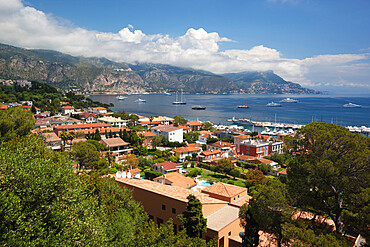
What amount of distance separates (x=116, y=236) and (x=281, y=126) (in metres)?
76.7

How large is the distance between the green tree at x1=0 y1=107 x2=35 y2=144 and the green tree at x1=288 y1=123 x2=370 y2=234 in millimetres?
14356

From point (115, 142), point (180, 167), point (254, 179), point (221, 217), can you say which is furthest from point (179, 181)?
point (115, 142)

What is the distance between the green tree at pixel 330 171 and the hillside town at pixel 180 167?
0.91 metres

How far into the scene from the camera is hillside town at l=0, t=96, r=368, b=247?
1154 cm

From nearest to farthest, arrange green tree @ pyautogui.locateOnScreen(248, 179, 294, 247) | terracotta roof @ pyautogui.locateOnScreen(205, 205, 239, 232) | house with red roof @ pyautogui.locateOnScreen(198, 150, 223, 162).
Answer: green tree @ pyautogui.locateOnScreen(248, 179, 294, 247), terracotta roof @ pyautogui.locateOnScreen(205, 205, 239, 232), house with red roof @ pyautogui.locateOnScreen(198, 150, 223, 162)

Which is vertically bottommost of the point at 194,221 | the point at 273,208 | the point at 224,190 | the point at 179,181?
the point at 179,181

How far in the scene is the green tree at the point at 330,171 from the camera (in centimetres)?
750

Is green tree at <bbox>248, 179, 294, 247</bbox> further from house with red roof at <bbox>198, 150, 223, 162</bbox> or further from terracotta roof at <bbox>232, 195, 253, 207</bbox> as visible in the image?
house with red roof at <bbox>198, 150, 223, 162</bbox>

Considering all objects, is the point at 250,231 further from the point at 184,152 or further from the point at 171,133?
the point at 171,133

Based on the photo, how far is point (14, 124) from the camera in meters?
14.2

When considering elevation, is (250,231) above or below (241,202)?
above

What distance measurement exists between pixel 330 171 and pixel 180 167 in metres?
21.3

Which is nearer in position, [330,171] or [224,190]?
[330,171]

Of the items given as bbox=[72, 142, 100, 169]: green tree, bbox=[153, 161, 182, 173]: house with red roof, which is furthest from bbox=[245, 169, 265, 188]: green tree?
bbox=[72, 142, 100, 169]: green tree
